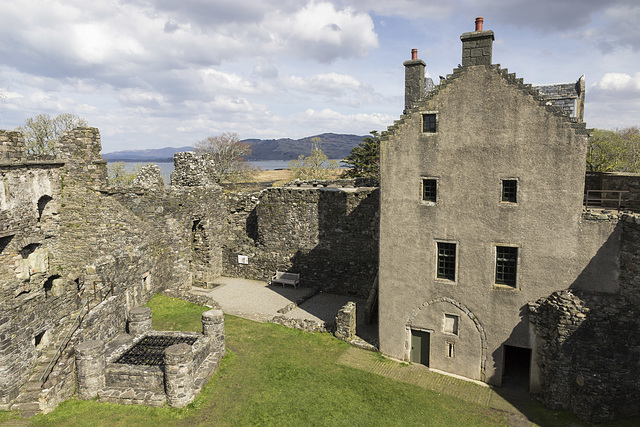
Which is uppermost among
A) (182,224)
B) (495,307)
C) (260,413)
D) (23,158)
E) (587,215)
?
(23,158)

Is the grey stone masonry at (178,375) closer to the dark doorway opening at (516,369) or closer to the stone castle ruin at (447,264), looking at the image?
the stone castle ruin at (447,264)

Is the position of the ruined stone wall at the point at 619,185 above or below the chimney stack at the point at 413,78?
below

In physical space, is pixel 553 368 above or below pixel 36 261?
below

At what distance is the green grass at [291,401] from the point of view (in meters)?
12.7

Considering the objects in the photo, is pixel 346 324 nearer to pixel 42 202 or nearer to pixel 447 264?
pixel 447 264

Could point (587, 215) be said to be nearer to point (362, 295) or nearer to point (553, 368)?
point (553, 368)

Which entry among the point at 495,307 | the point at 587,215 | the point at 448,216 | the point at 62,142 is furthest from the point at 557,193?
the point at 62,142

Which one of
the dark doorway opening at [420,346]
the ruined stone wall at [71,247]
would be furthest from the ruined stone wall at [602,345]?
the ruined stone wall at [71,247]

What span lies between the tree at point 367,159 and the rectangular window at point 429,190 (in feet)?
114

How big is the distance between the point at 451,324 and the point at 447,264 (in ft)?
8.11

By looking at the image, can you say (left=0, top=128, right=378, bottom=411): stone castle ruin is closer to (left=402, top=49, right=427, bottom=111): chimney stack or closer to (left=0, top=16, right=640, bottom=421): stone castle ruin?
(left=0, top=16, right=640, bottom=421): stone castle ruin

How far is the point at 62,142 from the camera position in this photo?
70.5 feet

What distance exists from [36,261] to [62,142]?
6489 mm

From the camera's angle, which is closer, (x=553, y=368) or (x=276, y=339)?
(x=553, y=368)
